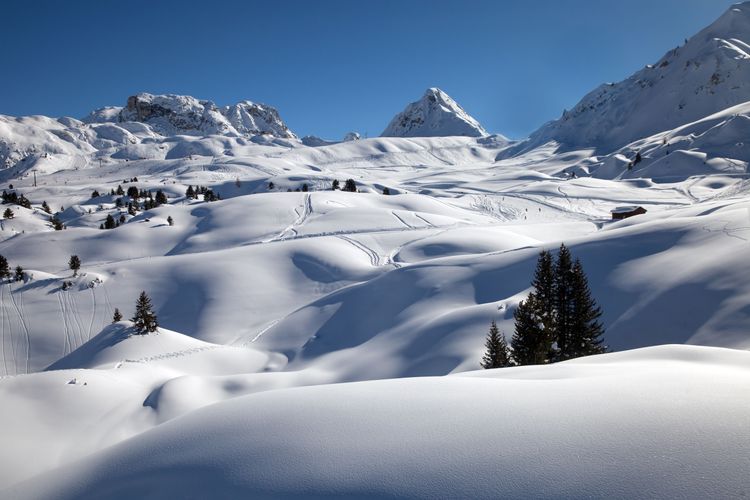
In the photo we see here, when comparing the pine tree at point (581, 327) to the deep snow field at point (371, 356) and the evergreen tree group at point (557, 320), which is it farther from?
the deep snow field at point (371, 356)

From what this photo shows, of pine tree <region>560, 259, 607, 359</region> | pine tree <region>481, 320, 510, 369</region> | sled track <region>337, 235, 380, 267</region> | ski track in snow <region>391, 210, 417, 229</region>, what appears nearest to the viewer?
pine tree <region>481, 320, 510, 369</region>

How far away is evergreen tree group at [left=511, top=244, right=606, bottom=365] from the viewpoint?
15.6 m

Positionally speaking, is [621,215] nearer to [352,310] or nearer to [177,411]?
[352,310]

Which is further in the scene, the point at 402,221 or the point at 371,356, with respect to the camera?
the point at 402,221

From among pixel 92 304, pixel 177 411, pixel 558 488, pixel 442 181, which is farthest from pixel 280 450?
pixel 442 181

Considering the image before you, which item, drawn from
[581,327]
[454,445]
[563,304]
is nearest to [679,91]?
[563,304]

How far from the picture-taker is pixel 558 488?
12.0 feet

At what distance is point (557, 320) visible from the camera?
1766cm

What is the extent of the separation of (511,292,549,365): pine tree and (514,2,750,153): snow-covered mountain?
155730 mm

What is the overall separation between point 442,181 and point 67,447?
109 metres

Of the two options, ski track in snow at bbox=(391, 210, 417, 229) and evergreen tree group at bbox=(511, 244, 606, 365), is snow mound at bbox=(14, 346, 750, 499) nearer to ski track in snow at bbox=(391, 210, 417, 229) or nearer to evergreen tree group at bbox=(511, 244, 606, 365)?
evergreen tree group at bbox=(511, 244, 606, 365)

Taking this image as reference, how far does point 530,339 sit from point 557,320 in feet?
9.68

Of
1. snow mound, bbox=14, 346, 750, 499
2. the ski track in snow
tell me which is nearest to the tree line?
snow mound, bbox=14, 346, 750, 499

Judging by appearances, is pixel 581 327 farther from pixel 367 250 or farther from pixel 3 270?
pixel 3 270
